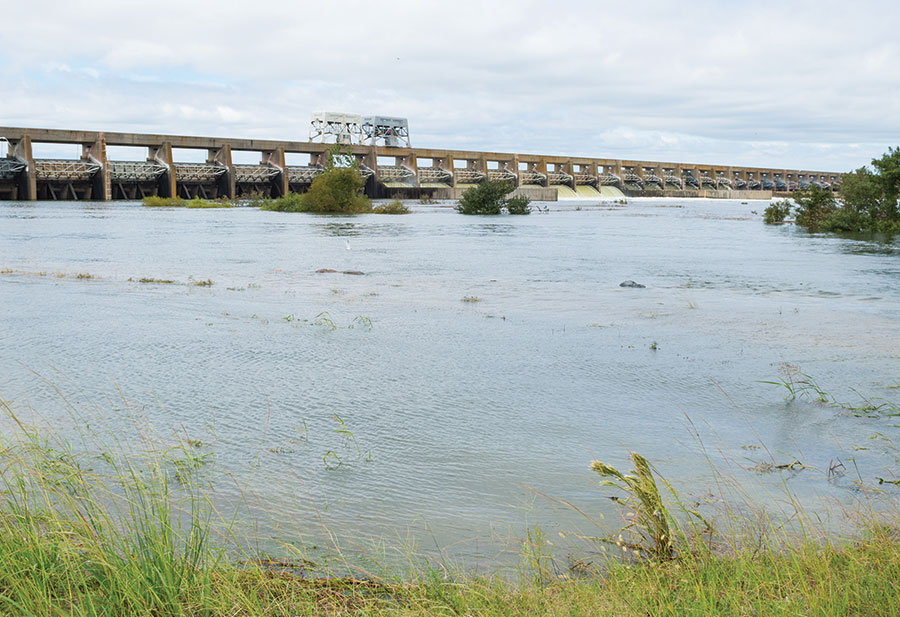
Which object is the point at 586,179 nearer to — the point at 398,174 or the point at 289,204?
the point at 398,174

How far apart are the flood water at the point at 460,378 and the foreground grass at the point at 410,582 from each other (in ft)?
2.02

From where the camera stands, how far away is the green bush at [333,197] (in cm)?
3978

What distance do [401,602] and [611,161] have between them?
8684cm

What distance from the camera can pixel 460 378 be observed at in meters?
7.00

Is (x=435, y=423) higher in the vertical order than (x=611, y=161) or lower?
lower

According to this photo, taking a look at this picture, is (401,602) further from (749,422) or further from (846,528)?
(749,422)

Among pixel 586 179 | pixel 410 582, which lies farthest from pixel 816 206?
pixel 586 179

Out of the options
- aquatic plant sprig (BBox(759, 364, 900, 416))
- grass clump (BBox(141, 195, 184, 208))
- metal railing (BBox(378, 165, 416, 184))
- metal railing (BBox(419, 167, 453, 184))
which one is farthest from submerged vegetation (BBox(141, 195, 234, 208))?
aquatic plant sprig (BBox(759, 364, 900, 416))

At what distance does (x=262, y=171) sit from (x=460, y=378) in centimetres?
5522

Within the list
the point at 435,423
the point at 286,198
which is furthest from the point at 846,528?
the point at 286,198

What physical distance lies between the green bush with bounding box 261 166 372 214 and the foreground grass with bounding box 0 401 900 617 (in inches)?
1464

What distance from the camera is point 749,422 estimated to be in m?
5.75

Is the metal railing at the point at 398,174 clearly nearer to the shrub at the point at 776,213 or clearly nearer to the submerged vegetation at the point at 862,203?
the shrub at the point at 776,213

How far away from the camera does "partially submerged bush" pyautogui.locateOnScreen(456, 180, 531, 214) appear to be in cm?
3997
